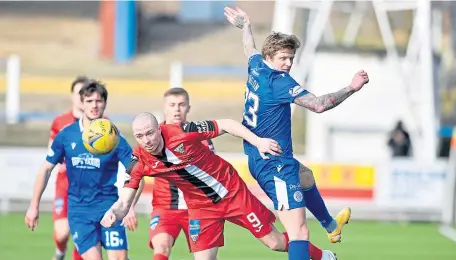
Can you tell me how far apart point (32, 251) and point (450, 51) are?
71.4 feet

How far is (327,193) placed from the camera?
19156mm

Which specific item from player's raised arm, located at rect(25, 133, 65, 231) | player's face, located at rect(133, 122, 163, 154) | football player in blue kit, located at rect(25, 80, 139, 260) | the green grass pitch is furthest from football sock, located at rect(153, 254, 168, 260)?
the green grass pitch

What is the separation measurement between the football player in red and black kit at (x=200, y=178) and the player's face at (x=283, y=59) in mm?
756

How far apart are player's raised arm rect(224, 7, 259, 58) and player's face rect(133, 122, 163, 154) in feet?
4.90

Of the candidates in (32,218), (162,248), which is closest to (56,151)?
(32,218)

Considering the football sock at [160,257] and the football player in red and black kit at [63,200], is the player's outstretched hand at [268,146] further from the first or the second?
the football player in red and black kit at [63,200]

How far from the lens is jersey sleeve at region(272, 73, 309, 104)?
9.41m

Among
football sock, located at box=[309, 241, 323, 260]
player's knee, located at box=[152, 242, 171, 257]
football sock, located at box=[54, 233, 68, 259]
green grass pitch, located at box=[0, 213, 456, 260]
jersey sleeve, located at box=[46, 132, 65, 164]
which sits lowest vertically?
green grass pitch, located at box=[0, 213, 456, 260]

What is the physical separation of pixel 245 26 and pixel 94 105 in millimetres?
1538

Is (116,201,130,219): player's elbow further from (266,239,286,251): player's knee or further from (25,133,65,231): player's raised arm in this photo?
(266,239,286,251): player's knee

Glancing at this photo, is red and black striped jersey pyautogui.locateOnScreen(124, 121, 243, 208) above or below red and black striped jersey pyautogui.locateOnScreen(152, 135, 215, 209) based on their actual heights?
above

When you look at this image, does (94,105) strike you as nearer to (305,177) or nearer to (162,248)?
(162,248)

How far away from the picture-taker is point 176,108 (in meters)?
10.6

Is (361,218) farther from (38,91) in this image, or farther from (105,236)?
(38,91)
